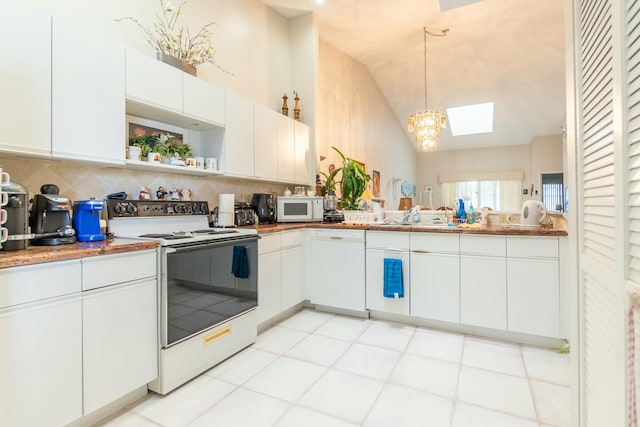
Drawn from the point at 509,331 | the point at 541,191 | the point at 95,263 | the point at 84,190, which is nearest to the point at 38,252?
the point at 95,263

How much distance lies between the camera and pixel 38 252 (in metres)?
1.34

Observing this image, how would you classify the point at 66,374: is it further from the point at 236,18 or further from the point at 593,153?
the point at 236,18

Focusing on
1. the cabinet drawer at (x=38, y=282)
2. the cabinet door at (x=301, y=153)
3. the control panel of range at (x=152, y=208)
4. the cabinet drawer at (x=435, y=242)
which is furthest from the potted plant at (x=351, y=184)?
the cabinet drawer at (x=38, y=282)

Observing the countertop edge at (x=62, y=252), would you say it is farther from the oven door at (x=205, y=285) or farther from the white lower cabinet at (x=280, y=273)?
the white lower cabinet at (x=280, y=273)

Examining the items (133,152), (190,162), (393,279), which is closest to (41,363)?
(133,152)

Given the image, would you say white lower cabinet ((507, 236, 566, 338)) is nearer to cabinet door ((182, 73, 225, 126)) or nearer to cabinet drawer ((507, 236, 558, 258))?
cabinet drawer ((507, 236, 558, 258))

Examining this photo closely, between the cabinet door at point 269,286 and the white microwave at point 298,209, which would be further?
the white microwave at point 298,209

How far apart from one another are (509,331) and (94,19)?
12.1 ft

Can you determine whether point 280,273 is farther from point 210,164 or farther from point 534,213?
point 534,213

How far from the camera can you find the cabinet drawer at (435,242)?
255 centimetres

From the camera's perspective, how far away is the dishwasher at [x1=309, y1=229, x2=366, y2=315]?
2.92m

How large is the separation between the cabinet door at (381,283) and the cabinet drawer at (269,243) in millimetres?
840

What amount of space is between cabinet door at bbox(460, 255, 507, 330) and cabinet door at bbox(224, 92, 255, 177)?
2036mm

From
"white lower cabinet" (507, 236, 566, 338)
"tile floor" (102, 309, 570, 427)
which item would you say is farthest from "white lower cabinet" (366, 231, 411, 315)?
"white lower cabinet" (507, 236, 566, 338)
